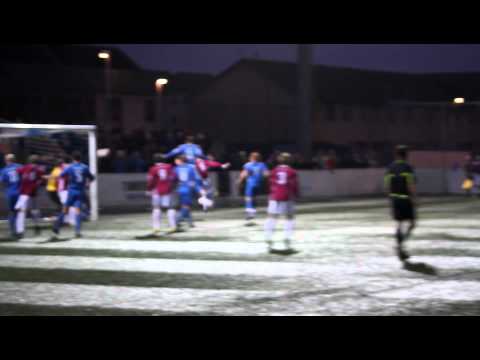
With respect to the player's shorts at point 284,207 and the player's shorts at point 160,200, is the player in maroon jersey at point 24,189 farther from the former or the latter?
the player's shorts at point 284,207

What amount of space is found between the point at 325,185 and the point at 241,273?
22915 mm

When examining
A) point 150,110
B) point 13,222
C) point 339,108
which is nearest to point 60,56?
point 150,110

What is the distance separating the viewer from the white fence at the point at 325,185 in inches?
1065

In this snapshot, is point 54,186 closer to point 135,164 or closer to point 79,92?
point 135,164

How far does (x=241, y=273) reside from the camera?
11.1 m

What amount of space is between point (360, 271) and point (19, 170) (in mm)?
9008

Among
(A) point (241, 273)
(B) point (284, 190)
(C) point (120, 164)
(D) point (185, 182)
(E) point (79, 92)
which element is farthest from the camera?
(E) point (79, 92)

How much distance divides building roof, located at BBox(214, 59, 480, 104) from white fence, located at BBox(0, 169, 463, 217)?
2792cm

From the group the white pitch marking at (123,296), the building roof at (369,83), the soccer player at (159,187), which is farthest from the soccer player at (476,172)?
the building roof at (369,83)

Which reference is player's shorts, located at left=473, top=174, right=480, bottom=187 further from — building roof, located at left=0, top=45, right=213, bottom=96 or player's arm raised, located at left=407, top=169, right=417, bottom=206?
building roof, located at left=0, top=45, right=213, bottom=96
